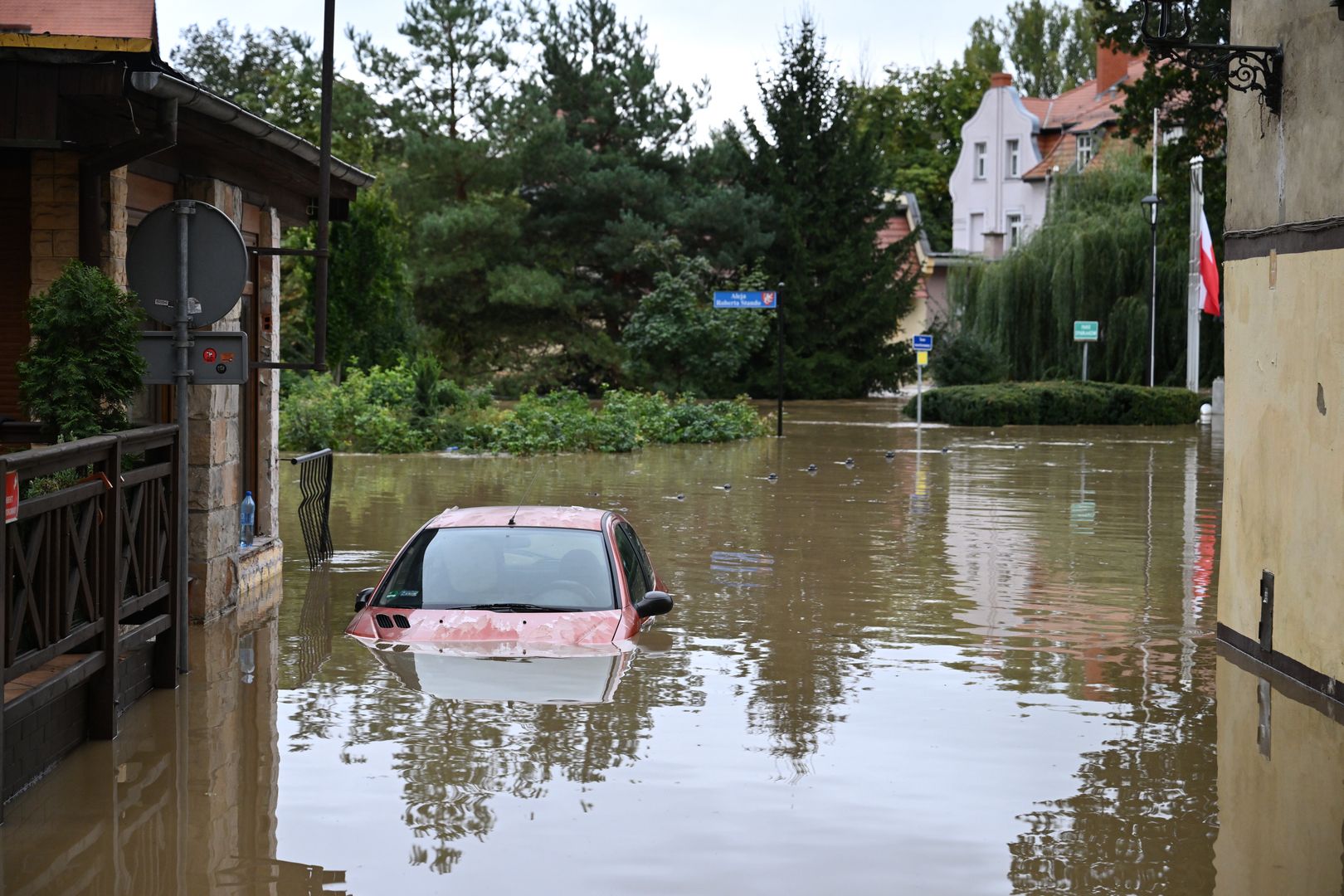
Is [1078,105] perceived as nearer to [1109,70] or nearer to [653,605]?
[1109,70]

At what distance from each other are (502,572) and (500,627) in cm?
78

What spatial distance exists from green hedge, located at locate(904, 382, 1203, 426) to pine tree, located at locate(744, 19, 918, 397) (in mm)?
12188

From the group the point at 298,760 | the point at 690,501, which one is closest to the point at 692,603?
the point at 298,760

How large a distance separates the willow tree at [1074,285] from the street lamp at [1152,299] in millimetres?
414

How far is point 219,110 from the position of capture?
430 inches

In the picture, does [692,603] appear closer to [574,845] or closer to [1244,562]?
[1244,562]

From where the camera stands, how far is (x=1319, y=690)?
10594 millimetres

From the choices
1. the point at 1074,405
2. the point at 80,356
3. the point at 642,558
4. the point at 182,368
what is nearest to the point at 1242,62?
the point at 642,558

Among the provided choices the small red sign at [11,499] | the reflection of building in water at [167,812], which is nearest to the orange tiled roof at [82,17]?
the small red sign at [11,499]

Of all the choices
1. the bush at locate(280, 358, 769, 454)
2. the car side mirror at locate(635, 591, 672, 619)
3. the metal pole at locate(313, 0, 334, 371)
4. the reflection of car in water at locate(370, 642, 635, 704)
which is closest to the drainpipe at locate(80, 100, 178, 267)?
the metal pole at locate(313, 0, 334, 371)

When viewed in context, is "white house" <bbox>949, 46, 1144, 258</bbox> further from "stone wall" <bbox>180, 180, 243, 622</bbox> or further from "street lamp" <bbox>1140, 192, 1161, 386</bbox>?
"stone wall" <bbox>180, 180, 243, 622</bbox>

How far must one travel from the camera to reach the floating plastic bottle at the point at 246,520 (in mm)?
14016

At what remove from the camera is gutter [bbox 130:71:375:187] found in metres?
9.80

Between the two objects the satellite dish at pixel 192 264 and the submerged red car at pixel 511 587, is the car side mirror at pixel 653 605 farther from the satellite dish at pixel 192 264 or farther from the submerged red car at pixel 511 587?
the satellite dish at pixel 192 264
